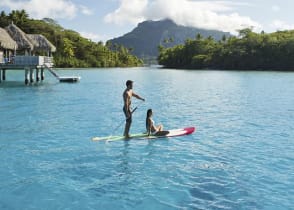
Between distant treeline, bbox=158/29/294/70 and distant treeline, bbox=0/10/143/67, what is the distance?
98.7ft

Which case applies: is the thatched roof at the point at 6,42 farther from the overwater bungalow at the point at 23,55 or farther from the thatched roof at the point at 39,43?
the thatched roof at the point at 39,43

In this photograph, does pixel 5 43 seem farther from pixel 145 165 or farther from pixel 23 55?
pixel 145 165

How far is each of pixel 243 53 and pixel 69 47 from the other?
64.2 m

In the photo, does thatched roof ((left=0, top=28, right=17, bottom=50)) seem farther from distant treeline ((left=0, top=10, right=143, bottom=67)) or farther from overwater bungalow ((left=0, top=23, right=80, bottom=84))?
distant treeline ((left=0, top=10, right=143, bottom=67))

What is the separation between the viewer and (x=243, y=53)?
409 ft

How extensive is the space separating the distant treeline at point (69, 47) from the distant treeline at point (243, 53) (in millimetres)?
30093

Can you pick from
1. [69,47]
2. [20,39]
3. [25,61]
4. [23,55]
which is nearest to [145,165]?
[25,61]

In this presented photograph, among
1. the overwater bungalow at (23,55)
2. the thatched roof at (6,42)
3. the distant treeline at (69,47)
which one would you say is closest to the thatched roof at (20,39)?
the overwater bungalow at (23,55)

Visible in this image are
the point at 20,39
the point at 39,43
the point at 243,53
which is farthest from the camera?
the point at 243,53

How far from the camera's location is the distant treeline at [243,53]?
118775mm

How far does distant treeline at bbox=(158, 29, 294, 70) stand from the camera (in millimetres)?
118775

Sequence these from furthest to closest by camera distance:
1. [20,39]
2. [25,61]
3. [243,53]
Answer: [243,53] → [20,39] → [25,61]

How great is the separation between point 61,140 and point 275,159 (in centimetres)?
914

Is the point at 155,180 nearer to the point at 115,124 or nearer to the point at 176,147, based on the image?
the point at 176,147
